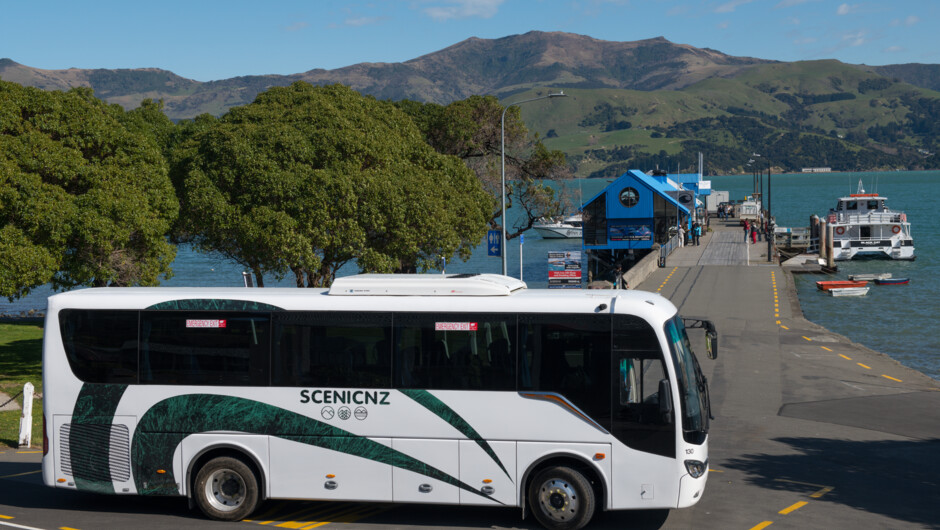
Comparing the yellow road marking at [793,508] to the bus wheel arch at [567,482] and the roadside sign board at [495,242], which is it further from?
the roadside sign board at [495,242]

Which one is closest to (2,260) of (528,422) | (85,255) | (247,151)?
→ (85,255)

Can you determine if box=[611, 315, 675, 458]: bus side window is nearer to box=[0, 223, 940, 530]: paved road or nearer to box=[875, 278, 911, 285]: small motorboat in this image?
box=[0, 223, 940, 530]: paved road

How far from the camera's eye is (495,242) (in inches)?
1216

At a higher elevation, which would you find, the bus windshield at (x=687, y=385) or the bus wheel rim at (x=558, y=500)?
the bus windshield at (x=687, y=385)

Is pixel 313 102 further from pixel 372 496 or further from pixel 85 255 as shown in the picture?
pixel 372 496

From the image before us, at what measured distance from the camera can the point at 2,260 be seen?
2158cm

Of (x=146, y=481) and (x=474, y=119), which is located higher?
(x=474, y=119)

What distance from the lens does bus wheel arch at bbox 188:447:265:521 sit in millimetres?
11688

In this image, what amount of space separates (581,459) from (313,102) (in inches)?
1021

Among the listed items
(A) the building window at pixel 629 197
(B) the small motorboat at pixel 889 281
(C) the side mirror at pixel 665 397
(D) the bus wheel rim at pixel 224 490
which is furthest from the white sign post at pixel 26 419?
(B) the small motorboat at pixel 889 281

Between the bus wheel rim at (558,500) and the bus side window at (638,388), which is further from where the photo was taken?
the bus wheel rim at (558,500)

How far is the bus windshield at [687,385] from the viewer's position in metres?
10.8

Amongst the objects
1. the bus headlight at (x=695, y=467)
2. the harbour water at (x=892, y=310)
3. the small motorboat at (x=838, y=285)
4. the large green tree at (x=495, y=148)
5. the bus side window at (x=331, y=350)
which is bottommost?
the harbour water at (x=892, y=310)

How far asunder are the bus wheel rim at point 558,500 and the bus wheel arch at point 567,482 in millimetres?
18
